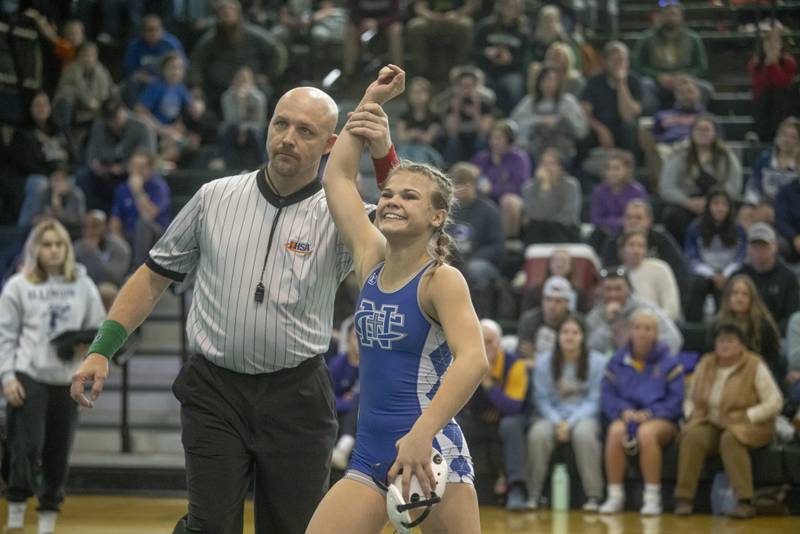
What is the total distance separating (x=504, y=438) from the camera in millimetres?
9320

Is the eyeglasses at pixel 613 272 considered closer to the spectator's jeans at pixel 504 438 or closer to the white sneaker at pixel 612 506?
the spectator's jeans at pixel 504 438

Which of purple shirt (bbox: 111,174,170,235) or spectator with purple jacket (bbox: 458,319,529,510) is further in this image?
purple shirt (bbox: 111,174,170,235)

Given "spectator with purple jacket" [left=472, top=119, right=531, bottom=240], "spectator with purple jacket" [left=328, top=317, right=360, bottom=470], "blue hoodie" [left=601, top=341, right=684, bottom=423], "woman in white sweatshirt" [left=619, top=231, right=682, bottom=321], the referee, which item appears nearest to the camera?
the referee

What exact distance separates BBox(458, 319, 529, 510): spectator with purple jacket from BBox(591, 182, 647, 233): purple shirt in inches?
85.2

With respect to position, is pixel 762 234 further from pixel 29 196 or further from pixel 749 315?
pixel 29 196

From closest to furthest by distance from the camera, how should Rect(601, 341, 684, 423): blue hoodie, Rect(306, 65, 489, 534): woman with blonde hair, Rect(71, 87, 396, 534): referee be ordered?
Rect(306, 65, 489, 534): woman with blonde hair
Rect(71, 87, 396, 534): referee
Rect(601, 341, 684, 423): blue hoodie

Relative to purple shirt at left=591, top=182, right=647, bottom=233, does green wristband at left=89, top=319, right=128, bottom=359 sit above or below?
below

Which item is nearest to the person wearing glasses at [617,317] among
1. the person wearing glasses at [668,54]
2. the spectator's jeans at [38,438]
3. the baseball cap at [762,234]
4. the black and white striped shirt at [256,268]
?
the baseball cap at [762,234]

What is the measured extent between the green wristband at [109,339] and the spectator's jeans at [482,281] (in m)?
5.70

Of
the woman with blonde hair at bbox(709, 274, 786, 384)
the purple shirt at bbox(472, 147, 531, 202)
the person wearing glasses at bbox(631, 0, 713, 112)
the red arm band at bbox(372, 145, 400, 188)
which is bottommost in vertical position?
the woman with blonde hair at bbox(709, 274, 786, 384)

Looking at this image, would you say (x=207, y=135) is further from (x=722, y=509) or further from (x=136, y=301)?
(x=136, y=301)

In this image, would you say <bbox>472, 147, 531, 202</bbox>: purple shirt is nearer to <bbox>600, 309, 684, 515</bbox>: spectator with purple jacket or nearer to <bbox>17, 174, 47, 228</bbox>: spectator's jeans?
<bbox>600, 309, 684, 515</bbox>: spectator with purple jacket

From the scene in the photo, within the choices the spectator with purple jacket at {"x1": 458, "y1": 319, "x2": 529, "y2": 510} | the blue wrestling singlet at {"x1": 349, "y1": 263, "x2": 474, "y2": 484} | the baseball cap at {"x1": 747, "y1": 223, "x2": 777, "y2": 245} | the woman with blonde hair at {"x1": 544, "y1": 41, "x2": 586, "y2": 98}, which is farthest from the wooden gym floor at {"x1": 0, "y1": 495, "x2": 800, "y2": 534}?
the woman with blonde hair at {"x1": 544, "y1": 41, "x2": 586, "y2": 98}

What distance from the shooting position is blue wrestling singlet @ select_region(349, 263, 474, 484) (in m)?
4.06
